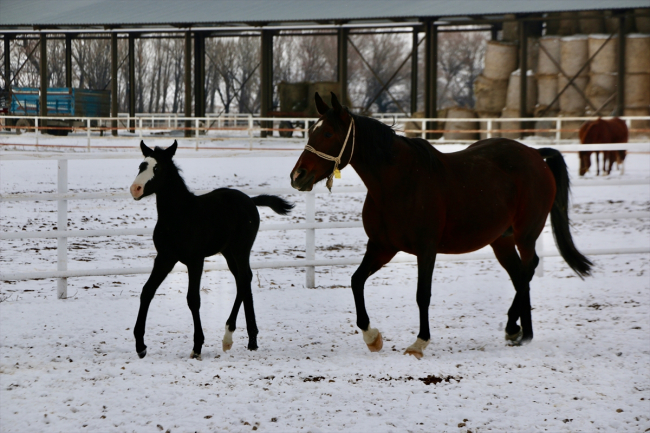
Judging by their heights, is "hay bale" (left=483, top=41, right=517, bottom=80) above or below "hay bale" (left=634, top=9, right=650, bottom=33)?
below

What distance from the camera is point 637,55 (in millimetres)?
25500

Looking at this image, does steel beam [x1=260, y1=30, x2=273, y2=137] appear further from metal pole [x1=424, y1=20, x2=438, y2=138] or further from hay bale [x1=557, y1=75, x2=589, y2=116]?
hay bale [x1=557, y1=75, x2=589, y2=116]

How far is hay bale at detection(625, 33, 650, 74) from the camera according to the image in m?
→ 25.4

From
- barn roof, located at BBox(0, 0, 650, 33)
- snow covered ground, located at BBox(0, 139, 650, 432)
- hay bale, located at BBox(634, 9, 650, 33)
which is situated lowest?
snow covered ground, located at BBox(0, 139, 650, 432)

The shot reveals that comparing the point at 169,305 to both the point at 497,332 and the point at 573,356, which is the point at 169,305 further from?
the point at 573,356

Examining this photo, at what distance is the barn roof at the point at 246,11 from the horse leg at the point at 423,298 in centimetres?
2216

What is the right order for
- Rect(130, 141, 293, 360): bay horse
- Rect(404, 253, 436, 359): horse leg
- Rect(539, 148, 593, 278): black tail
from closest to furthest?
Rect(130, 141, 293, 360): bay horse < Rect(404, 253, 436, 359): horse leg < Rect(539, 148, 593, 278): black tail

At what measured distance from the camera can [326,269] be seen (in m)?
9.13

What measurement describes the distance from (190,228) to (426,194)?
58.9 inches

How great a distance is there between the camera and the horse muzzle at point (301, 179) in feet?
15.0

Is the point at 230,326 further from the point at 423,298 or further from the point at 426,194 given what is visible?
the point at 426,194

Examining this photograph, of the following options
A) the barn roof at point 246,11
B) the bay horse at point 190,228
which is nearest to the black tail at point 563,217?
the bay horse at point 190,228

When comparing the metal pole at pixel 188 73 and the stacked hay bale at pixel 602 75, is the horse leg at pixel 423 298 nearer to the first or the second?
the stacked hay bale at pixel 602 75

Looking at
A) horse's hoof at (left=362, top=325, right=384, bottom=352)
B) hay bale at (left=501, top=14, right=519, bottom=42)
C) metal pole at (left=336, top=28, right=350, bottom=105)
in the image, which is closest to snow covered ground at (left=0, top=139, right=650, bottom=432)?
horse's hoof at (left=362, top=325, right=384, bottom=352)
